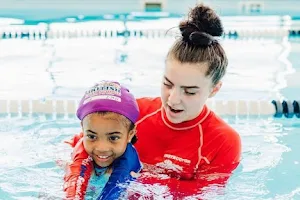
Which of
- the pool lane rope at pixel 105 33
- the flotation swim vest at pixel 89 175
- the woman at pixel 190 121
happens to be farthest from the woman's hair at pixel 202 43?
the pool lane rope at pixel 105 33

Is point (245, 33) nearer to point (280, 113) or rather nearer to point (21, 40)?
point (21, 40)

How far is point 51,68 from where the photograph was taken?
5648 mm

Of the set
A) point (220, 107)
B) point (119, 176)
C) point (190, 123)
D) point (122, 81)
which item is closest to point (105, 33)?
point (122, 81)

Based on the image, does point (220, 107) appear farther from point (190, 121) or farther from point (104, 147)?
point (104, 147)

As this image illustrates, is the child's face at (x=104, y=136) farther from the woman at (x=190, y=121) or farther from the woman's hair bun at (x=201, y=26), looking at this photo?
the woman's hair bun at (x=201, y=26)

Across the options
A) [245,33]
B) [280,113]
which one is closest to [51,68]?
[280,113]

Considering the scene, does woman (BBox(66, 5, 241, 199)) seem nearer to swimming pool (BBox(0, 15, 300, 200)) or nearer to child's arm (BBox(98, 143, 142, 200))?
child's arm (BBox(98, 143, 142, 200))

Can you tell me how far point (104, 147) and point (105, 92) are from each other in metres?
0.24

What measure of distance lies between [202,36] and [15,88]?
261cm

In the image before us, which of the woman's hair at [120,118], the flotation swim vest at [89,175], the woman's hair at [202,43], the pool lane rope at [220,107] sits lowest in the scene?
the pool lane rope at [220,107]

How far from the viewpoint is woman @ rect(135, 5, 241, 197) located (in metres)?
2.55

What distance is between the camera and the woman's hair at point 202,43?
2568 millimetres

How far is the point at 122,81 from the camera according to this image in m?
5.21

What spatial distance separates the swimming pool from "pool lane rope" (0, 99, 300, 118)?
0.03 metres
